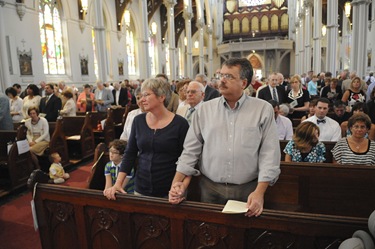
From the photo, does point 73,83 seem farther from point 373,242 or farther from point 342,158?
point 373,242

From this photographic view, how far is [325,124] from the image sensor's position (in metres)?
3.99

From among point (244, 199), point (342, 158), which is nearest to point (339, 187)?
point (342, 158)

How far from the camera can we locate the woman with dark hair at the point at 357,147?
3193 mm

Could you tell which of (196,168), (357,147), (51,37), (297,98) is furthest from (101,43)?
(357,147)

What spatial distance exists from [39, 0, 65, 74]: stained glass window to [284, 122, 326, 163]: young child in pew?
481 inches

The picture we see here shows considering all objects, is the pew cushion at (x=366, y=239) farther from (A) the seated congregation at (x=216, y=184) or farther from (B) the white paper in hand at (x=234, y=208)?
(B) the white paper in hand at (x=234, y=208)

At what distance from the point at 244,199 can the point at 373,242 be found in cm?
80

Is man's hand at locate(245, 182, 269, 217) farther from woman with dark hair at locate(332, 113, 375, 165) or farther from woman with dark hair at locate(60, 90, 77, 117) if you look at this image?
woman with dark hair at locate(60, 90, 77, 117)

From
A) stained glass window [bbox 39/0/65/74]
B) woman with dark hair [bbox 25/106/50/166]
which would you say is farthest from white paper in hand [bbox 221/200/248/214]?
stained glass window [bbox 39/0/65/74]

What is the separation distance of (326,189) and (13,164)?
4.60 metres

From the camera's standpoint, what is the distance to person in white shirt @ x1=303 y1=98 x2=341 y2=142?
12.8 ft

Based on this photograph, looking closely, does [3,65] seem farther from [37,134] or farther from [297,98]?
[297,98]

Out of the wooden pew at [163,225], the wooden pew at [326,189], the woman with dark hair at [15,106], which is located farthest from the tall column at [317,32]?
the wooden pew at [163,225]

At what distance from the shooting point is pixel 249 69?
1.85m
